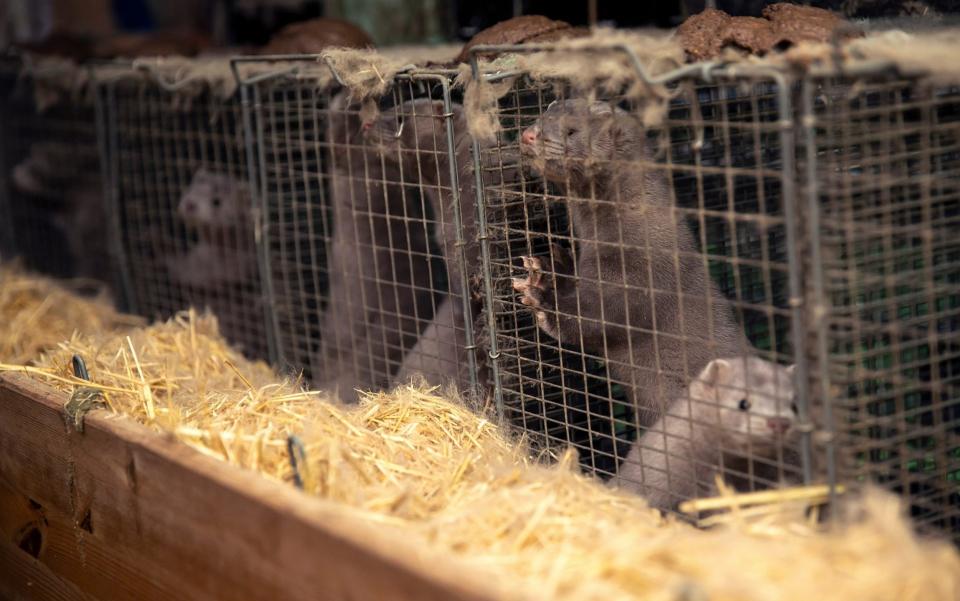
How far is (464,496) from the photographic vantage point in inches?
116

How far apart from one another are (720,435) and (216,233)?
3910 mm

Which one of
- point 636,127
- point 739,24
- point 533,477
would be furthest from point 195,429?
point 739,24

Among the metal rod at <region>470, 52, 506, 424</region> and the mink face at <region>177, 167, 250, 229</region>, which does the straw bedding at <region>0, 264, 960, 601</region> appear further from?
the mink face at <region>177, 167, 250, 229</region>

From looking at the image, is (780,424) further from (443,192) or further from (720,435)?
(443,192)

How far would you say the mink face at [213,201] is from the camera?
6.00m

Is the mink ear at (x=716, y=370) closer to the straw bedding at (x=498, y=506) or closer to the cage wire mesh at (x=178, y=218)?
the straw bedding at (x=498, y=506)

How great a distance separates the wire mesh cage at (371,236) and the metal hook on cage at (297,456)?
119 centimetres

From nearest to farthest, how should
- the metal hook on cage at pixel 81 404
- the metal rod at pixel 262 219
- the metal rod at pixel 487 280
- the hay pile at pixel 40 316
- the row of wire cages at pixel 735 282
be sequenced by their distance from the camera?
the row of wire cages at pixel 735 282, the metal hook on cage at pixel 81 404, the metal rod at pixel 487 280, the metal rod at pixel 262 219, the hay pile at pixel 40 316

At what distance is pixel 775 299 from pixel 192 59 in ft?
10.3

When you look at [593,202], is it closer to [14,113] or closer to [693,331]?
[693,331]

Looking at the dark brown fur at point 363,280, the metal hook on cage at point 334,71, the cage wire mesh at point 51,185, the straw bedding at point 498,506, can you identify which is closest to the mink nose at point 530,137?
the metal hook on cage at point 334,71

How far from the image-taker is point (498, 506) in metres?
2.75

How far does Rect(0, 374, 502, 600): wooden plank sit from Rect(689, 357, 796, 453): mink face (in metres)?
1.11

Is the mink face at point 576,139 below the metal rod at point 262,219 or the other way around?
the other way around
